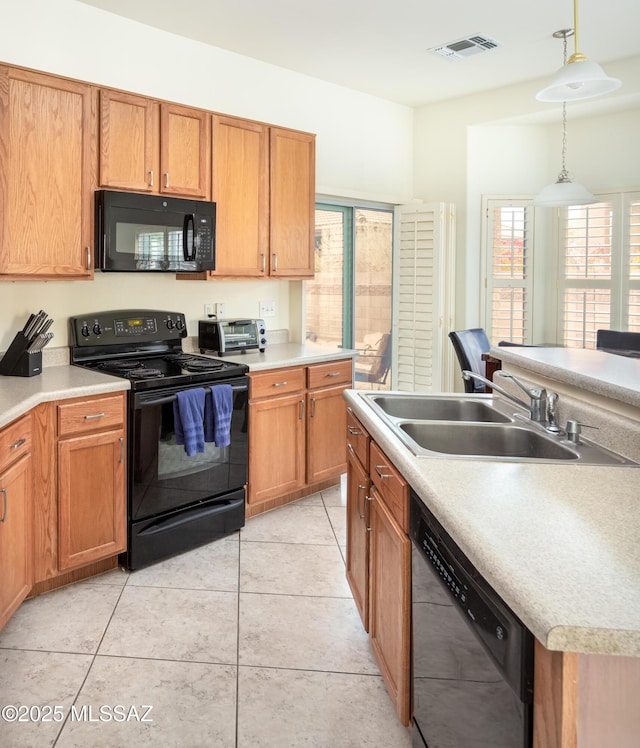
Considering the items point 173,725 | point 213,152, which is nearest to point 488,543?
point 173,725

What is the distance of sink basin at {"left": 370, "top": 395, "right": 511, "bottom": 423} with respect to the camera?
2.52 meters

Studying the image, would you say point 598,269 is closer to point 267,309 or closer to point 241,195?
point 267,309

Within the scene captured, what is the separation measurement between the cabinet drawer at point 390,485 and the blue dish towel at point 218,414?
1.24 m

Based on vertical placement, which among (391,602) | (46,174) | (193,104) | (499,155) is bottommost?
(391,602)

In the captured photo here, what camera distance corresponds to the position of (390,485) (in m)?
1.90

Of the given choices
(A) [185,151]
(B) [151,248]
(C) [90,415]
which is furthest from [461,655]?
(A) [185,151]

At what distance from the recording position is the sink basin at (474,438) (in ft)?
6.81

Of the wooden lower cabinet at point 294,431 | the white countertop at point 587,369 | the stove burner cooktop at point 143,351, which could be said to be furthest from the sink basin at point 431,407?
the wooden lower cabinet at point 294,431

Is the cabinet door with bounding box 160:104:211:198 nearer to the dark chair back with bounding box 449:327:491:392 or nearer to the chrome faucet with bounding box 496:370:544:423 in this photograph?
the dark chair back with bounding box 449:327:491:392

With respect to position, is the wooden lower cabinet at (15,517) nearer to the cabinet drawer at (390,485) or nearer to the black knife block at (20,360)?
the black knife block at (20,360)

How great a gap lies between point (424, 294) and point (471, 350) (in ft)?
2.57

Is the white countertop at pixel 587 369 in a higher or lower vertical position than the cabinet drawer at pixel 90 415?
higher

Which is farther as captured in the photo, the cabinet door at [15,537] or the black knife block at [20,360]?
the black knife block at [20,360]

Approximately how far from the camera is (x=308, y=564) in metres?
3.12
